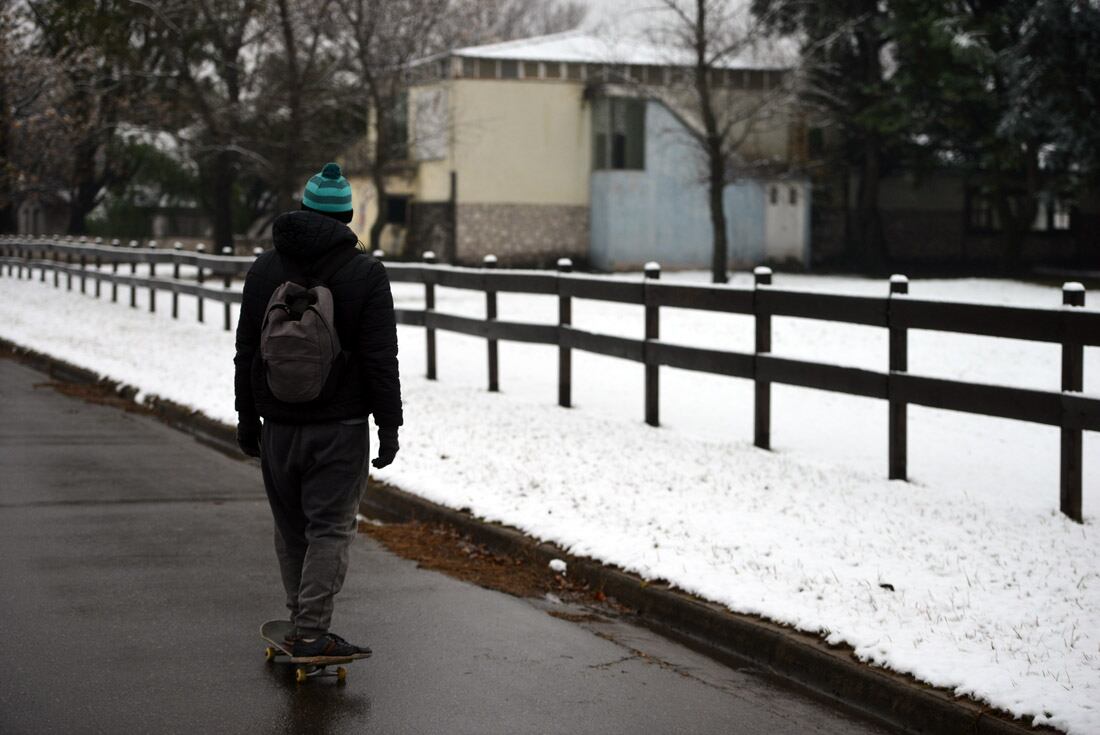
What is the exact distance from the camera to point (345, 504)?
5758 mm

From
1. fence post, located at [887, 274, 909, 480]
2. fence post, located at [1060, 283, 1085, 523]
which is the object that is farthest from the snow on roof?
fence post, located at [1060, 283, 1085, 523]

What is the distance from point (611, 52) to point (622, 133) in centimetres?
242

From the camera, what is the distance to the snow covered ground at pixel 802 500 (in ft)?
19.9

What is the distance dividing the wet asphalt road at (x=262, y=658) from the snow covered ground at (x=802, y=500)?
1.97 ft

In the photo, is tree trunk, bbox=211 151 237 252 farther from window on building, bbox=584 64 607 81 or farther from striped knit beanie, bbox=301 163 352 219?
striped knit beanie, bbox=301 163 352 219

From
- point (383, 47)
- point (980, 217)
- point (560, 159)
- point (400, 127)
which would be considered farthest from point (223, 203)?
point (980, 217)

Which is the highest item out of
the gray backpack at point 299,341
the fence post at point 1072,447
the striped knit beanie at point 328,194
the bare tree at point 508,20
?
the bare tree at point 508,20

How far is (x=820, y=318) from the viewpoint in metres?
10.5

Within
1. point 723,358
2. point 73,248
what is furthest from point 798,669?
point 73,248

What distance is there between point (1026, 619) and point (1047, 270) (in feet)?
146

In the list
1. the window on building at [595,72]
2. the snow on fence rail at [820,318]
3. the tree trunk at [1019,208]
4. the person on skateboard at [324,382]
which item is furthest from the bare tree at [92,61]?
the person on skateboard at [324,382]

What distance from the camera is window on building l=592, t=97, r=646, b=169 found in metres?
46.2

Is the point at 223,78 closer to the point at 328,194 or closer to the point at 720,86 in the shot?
the point at 720,86

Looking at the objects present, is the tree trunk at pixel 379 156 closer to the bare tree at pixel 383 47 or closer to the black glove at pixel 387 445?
the bare tree at pixel 383 47
